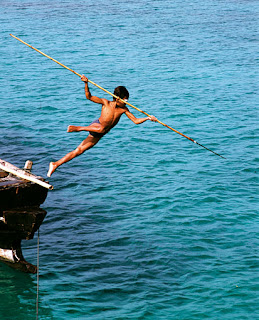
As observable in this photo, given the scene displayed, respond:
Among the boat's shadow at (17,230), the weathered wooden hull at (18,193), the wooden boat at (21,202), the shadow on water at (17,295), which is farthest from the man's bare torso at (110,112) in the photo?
the shadow on water at (17,295)

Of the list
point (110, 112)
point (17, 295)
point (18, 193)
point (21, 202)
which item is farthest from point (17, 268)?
point (110, 112)

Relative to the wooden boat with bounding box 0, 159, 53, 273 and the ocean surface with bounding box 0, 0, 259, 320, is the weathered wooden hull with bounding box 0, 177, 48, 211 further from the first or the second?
the ocean surface with bounding box 0, 0, 259, 320

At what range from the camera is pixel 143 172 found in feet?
81.8

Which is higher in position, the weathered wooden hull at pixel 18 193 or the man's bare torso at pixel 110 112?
the man's bare torso at pixel 110 112

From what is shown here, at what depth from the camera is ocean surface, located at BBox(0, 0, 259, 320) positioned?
1673 centimetres

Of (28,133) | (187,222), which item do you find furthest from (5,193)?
(28,133)

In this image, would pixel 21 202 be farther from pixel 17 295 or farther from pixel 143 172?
pixel 143 172

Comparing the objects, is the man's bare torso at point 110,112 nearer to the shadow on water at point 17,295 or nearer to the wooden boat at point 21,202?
the wooden boat at point 21,202

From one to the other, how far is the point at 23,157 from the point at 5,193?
35.2 feet

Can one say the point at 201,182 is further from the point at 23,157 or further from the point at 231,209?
the point at 23,157

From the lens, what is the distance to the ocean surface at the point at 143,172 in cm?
1673

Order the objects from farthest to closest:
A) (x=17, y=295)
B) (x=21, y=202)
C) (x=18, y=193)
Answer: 1. (x=17, y=295)
2. (x=21, y=202)
3. (x=18, y=193)

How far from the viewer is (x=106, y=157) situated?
26.7 m

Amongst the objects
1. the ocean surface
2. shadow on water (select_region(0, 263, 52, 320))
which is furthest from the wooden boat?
the ocean surface
